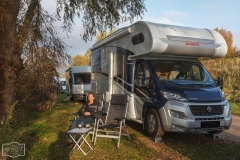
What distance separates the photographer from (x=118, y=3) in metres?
11.4

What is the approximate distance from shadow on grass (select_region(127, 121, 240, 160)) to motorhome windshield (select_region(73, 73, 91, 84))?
36.3 ft

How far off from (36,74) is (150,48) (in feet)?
21.8

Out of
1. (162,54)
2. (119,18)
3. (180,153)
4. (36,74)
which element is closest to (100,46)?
(119,18)

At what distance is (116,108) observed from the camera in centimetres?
767

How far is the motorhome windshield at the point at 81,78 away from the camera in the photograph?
60.1 ft

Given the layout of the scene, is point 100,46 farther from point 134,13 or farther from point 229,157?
point 229,157

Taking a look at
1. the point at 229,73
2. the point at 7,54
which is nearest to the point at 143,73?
the point at 7,54

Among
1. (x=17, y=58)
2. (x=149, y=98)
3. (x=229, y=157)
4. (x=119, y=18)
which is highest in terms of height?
(x=119, y=18)

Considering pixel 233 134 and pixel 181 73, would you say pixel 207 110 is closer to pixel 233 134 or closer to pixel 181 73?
pixel 181 73

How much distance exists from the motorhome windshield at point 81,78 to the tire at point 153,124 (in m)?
11.7

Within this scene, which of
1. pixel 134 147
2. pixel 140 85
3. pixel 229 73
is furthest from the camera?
pixel 229 73

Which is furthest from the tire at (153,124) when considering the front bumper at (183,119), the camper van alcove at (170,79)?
the front bumper at (183,119)

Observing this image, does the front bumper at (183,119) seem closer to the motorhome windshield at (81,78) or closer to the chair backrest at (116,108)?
the chair backrest at (116,108)

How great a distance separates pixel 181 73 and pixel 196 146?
203 centimetres
